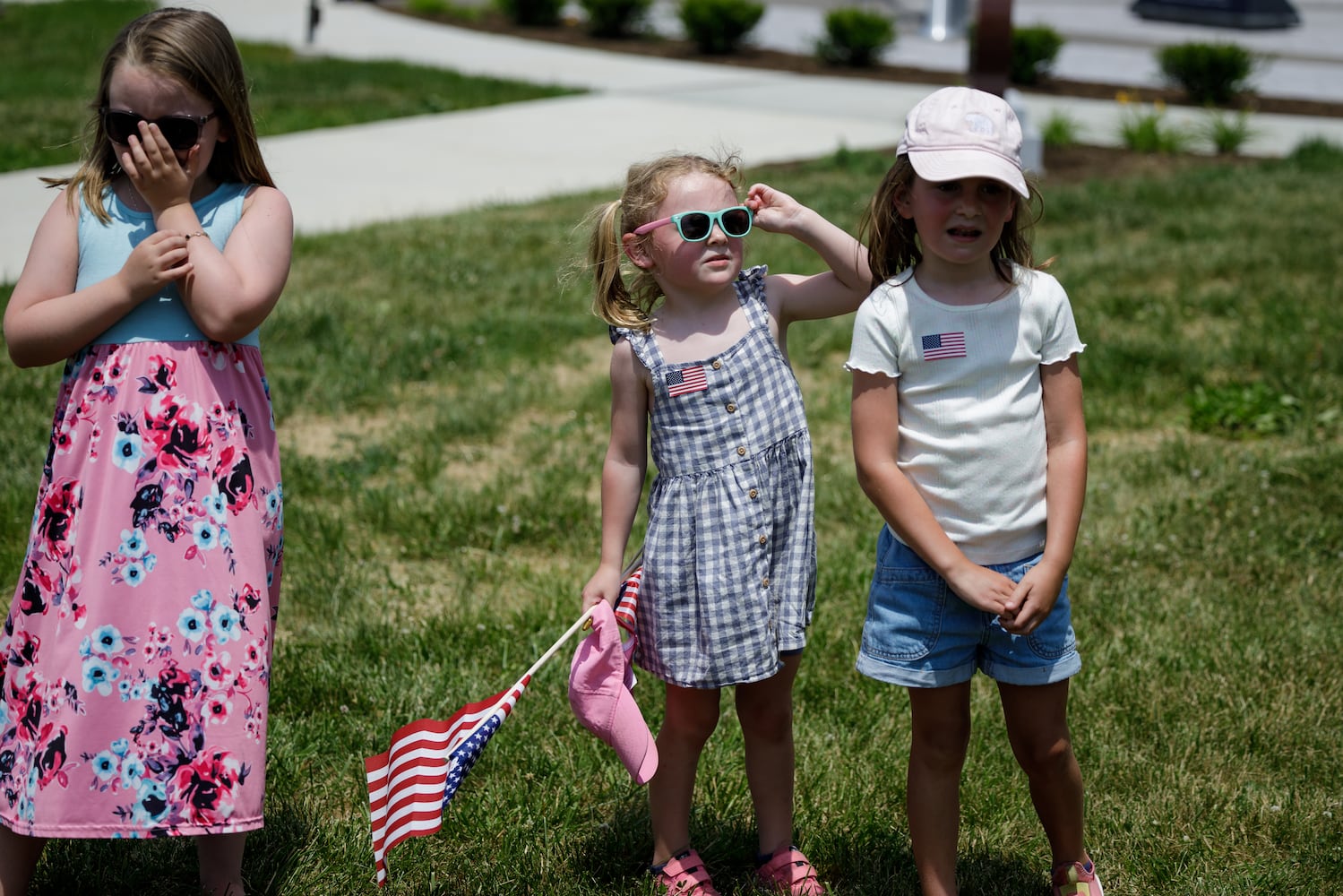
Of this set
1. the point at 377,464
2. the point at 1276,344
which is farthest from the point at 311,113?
the point at 1276,344

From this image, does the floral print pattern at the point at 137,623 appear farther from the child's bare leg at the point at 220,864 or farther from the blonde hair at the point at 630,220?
the blonde hair at the point at 630,220

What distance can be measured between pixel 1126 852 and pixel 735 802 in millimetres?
837

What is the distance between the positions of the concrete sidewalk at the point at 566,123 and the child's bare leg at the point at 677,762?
2529 millimetres

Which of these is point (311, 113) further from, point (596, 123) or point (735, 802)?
point (735, 802)

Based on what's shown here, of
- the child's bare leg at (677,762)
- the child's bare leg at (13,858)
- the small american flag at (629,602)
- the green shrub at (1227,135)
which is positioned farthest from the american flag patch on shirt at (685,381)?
the green shrub at (1227,135)

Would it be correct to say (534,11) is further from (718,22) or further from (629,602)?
(629,602)

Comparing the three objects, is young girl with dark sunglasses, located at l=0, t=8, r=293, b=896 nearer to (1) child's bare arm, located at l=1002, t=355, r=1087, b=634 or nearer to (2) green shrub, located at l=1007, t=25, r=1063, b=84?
(1) child's bare arm, located at l=1002, t=355, r=1087, b=634

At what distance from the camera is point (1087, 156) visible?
452 inches

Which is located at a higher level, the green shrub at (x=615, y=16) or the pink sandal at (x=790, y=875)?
the green shrub at (x=615, y=16)

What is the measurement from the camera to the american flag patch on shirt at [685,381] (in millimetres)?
2629

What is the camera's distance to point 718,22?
18859 millimetres

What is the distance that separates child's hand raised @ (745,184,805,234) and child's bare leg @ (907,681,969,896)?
920 mm

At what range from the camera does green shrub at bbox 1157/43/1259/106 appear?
15.2m

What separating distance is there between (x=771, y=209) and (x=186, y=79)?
1099mm
